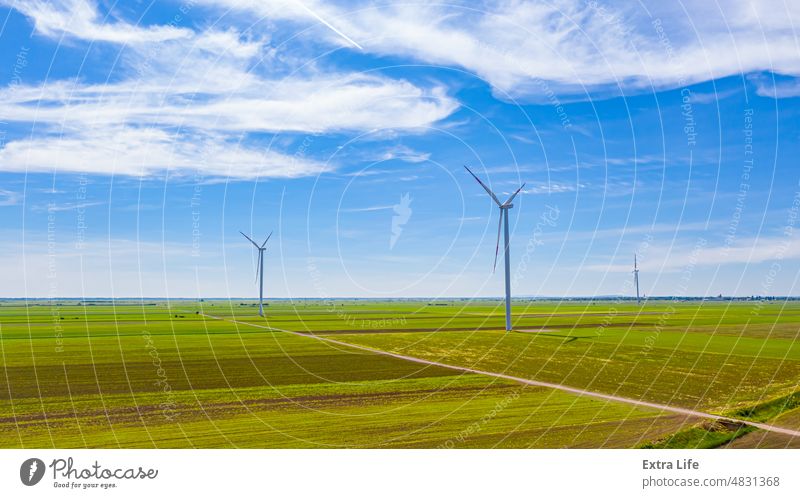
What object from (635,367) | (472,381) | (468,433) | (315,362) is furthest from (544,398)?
(315,362)

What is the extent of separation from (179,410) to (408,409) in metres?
15.0

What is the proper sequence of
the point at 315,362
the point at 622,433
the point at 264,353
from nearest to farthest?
the point at 622,433 → the point at 315,362 → the point at 264,353

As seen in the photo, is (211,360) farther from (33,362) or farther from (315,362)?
(33,362)

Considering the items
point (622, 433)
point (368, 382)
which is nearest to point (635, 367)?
point (368, 382)

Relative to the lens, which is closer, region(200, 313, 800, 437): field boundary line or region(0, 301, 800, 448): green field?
region(0, 301, 800, 448): green field

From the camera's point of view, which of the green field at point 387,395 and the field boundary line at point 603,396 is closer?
the green field at point 387,395

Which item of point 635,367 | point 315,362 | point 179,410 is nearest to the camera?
point 179,410

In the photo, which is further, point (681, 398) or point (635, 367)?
point (635, 367)

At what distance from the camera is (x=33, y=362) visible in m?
64.9

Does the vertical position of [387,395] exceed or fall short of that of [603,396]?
it falls short

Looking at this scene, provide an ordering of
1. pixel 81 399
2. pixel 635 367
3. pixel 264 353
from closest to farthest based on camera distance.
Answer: pixel 81 399 < pixel 635 367 < pixel 264 353

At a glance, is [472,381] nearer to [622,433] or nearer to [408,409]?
[408,409]

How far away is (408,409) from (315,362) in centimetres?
3085

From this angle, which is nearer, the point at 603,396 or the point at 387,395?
the point at 603,396
